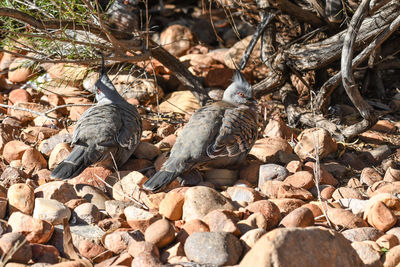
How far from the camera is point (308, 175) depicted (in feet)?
16.0

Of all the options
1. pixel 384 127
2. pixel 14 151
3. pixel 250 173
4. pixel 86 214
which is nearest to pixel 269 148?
pixel 250 173

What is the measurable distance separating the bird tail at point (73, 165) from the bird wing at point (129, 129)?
38 cm

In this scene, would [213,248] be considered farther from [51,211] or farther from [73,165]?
[73,165]

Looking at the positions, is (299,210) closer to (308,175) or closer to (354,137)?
(308,175)

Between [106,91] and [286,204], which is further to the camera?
[106,91]

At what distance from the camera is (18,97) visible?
23.1ft

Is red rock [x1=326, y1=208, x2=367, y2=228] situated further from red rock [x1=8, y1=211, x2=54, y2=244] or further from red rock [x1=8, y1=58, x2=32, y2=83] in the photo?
red rock [x1=8, y1=58, x2=32, y2=83]

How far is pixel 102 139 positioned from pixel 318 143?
212 centimetres

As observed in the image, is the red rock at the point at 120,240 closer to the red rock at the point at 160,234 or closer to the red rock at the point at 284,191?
the red rock at the point at 160,234

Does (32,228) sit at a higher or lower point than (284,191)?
higher

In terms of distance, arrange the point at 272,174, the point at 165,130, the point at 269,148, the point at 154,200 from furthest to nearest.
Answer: the point at 165,130, the point at 269,148, the point at 272,174, the point at 154,200

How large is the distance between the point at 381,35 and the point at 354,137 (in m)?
1.25

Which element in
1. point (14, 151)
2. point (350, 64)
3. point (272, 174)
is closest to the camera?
point (272, 174)

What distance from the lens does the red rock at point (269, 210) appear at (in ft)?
13.3
